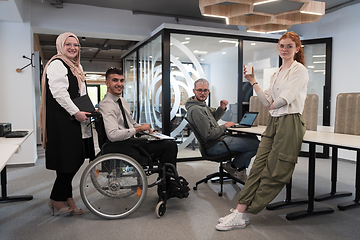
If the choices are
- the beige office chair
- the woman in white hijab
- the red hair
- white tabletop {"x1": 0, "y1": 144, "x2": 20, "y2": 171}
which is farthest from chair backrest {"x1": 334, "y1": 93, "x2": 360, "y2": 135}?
white tabletop {"x1": 0, "y1": 144, "x2": 20, "y2": 171}

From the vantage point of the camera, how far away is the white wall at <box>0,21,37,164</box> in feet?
14.3

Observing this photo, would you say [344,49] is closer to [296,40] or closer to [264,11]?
[264,11]

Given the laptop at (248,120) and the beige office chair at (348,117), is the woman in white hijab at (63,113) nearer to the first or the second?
the laptop at (248,120)

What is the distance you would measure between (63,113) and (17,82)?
270 cm

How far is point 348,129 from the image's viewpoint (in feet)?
8.99

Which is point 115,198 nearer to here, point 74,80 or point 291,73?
point 74,80

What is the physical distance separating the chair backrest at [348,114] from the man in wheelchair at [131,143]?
1.67 meters

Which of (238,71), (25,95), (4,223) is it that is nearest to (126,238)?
(4,223)

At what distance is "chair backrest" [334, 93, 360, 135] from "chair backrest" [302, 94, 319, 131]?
0.76 ft

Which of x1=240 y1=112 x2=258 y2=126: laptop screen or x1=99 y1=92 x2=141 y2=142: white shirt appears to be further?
x1=240 y1=112 x2=258 y2=126: laptop screen

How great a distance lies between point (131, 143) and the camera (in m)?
2.36

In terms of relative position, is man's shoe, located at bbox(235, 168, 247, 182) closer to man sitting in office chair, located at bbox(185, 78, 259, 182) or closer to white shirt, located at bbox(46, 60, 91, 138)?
man sitting in office chair, located at bbox(185, 78, 259, 182)

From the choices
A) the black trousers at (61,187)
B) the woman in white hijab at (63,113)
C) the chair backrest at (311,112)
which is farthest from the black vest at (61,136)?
the chair backrest at (311,112)

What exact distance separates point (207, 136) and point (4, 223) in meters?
1.95
